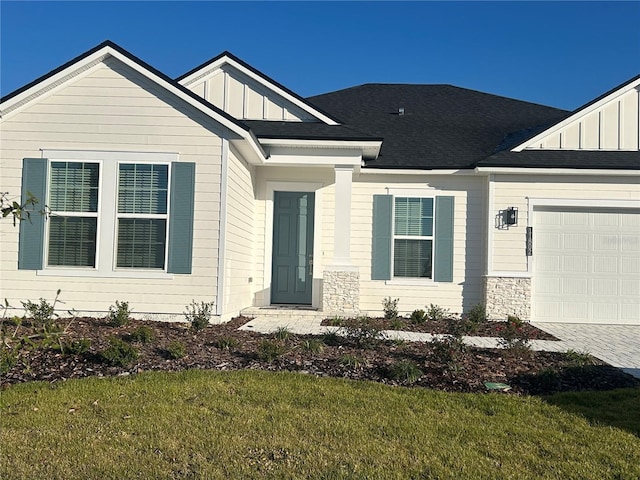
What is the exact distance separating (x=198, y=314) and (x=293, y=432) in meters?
4.73

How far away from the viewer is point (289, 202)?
1130cm

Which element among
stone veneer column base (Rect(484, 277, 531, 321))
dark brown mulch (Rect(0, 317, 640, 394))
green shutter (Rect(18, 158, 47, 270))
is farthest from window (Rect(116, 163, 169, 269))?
stone veneer column base (Rect(484, 277, 531, 321))

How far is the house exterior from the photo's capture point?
854 cm

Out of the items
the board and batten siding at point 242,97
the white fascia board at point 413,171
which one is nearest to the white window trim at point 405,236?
the white fascia board at point 413,171

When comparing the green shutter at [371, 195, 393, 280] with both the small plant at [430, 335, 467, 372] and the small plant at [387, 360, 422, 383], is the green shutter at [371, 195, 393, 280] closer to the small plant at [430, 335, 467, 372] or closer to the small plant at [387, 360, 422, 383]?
the small plant at [430, 335, 467, 372]

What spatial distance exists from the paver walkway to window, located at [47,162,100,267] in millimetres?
2942

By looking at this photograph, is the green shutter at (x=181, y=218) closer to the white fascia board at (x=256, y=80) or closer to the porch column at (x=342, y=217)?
the porch column at (x=342, y=217)

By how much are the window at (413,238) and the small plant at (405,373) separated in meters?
5.73

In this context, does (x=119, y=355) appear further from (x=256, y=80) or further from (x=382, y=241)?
(x=256, y=80)

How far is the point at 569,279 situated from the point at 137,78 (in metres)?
8.98

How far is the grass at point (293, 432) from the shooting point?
11.1 ft

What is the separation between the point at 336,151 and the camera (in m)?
A: 10.1

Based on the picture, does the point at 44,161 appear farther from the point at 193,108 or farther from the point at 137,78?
the point at 193,108

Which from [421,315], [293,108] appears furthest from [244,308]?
[293,108]
